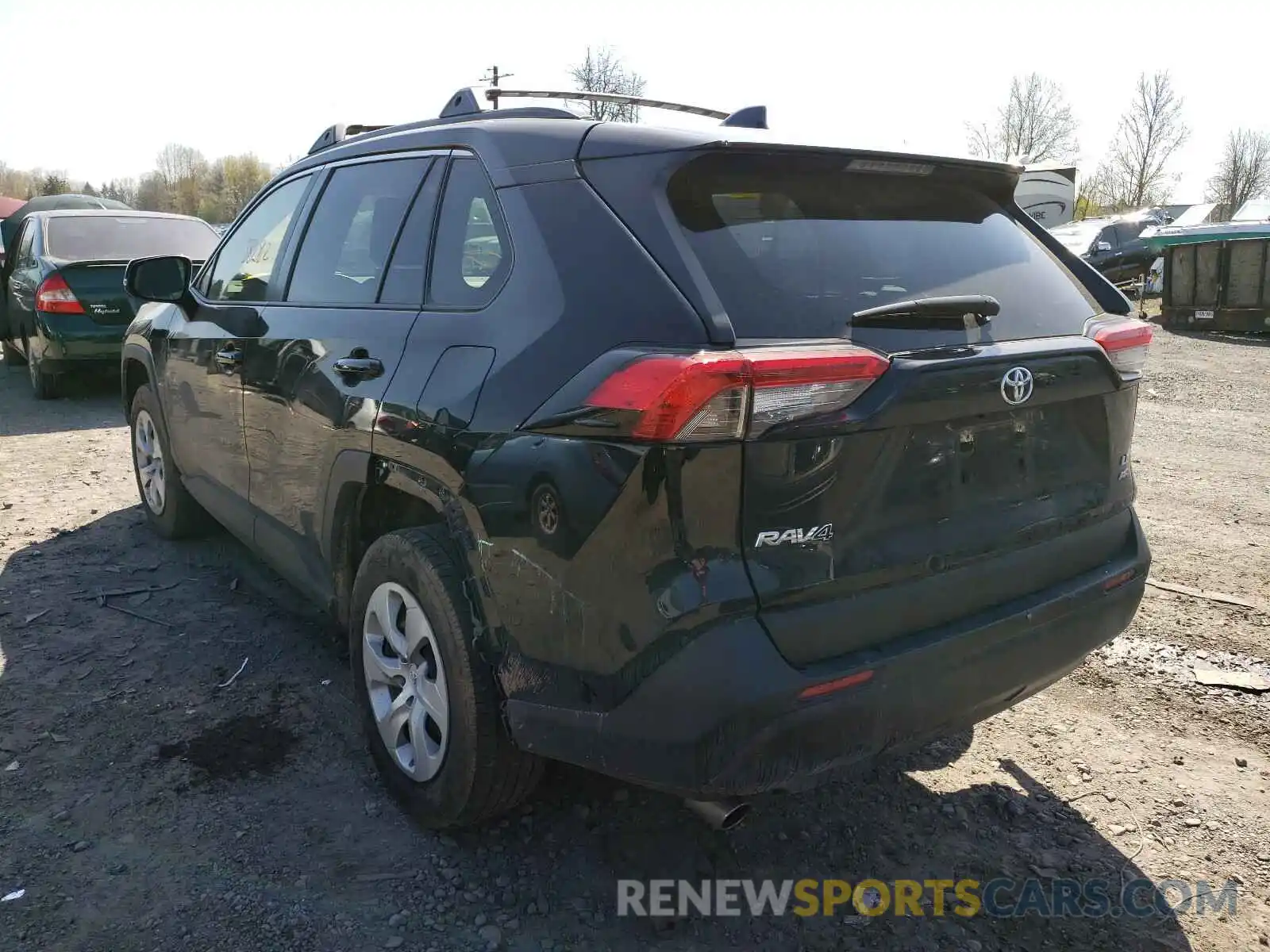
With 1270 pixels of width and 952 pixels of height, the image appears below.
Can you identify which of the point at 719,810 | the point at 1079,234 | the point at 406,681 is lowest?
the point at 719,810

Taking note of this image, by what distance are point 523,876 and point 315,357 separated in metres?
1.69

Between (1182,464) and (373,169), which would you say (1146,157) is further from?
(373,169)

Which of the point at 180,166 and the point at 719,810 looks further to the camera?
the point at 180,166

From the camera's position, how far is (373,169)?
321 cm

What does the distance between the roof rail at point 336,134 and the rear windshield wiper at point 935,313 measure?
2.30m

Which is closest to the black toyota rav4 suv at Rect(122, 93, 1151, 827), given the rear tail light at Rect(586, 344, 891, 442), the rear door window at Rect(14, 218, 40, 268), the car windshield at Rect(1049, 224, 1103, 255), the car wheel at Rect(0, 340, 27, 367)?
the rear tail light at Rect(586, 344, 891, 442)

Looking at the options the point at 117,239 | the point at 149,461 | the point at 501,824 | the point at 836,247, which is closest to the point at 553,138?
the point at 836,247

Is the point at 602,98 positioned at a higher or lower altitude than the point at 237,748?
higher

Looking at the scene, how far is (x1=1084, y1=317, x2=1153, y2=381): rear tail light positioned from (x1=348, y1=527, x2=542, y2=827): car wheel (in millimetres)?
1761

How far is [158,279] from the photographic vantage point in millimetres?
4309

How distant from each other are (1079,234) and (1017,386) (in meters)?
29.8

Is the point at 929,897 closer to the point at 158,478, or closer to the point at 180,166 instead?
the point at 158,478

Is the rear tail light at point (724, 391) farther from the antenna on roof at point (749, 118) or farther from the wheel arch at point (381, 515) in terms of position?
the antenna on roof at point (749, 118)

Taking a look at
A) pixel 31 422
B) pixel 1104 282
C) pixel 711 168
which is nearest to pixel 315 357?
pixel 711 168
